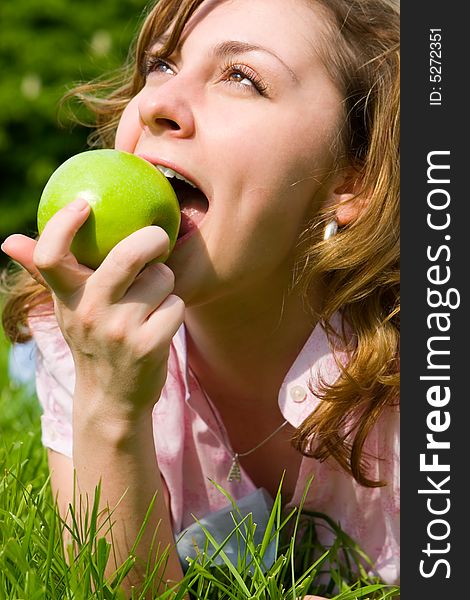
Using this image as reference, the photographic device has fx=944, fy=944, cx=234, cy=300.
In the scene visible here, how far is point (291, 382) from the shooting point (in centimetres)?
244

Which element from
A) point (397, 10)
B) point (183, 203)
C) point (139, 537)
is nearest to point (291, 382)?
point (183, 203)

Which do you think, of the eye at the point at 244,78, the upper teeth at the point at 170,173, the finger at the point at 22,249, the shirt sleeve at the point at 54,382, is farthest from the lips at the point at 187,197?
the shirt sleeve at the point at 54,382

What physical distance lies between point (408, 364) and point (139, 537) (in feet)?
2.28

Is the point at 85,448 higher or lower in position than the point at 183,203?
lower

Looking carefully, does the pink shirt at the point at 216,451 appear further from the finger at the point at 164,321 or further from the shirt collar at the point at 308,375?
the finger at the point at 164,321

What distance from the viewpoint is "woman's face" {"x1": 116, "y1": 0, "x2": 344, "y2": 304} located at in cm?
213

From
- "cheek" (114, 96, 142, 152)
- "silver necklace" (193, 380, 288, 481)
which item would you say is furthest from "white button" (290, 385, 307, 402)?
"cheek" (114, 96, 142, 152)

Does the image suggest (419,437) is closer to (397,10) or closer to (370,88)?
(370,88)

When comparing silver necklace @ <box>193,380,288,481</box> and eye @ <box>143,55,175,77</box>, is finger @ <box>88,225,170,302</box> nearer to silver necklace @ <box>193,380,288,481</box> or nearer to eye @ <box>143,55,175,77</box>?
eye @ <box>143,55,175,77</box>

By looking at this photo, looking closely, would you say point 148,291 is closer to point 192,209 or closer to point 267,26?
point 192,209

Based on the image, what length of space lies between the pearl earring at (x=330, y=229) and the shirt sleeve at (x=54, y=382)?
2.51 ft

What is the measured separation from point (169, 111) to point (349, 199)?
0.57m

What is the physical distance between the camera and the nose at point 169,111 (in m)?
2.12

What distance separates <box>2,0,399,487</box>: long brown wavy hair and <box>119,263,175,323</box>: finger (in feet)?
1.92
